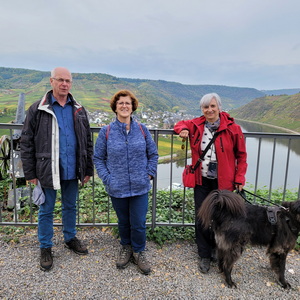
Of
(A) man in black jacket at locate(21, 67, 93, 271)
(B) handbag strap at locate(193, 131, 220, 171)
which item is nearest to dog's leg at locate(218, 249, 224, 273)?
(B) handbag strap at locate(193, 131, 220, 171)

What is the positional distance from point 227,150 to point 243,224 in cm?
80

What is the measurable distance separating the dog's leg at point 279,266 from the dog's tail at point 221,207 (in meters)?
0.64

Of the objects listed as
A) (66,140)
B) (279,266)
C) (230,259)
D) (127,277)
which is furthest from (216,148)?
(127,277)

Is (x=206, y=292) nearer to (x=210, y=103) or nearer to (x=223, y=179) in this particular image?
(x=223, y=179)

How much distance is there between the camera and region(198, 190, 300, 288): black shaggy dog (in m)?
2.46

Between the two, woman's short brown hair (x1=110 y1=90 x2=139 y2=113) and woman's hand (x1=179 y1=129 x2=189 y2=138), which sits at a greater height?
woman's short brown hair (x1=110 y1=90 x2=139 y2=113)

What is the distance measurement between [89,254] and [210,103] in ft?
8.05

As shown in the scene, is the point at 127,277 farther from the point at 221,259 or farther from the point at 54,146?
the point at 54,146

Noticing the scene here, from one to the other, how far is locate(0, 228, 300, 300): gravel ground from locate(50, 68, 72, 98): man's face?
2035 mm

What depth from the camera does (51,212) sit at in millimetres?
2811

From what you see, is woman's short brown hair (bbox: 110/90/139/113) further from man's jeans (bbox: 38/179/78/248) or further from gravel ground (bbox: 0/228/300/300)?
gravel ground (bbox: 0/228/300/300)

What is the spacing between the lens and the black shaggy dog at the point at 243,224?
2457mm

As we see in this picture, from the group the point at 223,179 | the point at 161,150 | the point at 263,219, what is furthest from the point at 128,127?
the point at 263,219

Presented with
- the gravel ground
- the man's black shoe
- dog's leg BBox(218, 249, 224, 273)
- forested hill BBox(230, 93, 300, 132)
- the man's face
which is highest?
forested hill BBox(230, 93, 300, 132)
